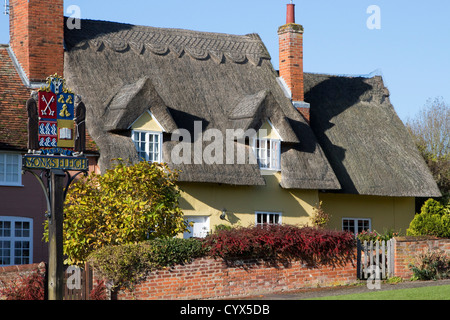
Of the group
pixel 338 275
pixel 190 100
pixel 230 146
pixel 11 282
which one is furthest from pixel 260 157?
pixel 11 282

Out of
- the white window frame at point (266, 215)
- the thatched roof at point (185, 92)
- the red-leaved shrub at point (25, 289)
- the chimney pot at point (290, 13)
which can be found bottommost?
the red-leaved shrub at point (25, 289)

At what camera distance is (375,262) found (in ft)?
78.1

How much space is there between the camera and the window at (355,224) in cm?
3158

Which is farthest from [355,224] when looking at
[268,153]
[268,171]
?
[268,153]

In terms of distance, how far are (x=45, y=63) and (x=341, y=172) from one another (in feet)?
38.5

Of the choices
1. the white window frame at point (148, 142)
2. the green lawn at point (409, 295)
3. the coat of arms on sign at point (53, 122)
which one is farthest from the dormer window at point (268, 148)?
the coat of arms on sign at point (53, 122)

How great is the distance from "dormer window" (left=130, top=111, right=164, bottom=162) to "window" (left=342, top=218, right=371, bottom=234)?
890 cm

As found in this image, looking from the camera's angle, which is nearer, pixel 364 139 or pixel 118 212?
pixel 118 212

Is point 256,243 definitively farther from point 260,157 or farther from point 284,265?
point 260,157

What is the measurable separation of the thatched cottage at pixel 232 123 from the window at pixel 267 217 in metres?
0.04

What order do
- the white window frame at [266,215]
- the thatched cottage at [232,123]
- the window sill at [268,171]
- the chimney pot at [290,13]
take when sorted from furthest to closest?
the chimney pot at [290,13]
the window sill at [268,171]
the white window frame at [266,215]
the thatched cottage at [232,123]

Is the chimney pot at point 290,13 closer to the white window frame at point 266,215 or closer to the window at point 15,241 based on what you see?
the white window frame at point 266,215

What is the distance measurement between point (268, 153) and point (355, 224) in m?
5.38

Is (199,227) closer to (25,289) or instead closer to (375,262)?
(375,262)
